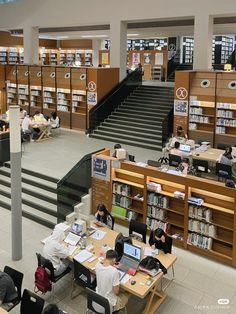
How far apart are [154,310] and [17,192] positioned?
11.2 ft

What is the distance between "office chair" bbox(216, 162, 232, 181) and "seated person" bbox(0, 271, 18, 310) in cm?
630

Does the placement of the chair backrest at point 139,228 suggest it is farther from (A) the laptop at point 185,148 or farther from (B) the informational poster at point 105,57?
(B) the informational poster at point 105,57

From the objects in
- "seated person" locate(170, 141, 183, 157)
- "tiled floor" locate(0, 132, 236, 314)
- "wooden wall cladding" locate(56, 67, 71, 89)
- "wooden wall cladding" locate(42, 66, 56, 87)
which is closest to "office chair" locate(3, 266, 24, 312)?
"tiled floor" locate(0, 132, 236, 314)

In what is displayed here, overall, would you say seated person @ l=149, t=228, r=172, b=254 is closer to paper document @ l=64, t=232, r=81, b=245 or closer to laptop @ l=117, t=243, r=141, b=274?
Answer: laptop @ l=117, t=243, r=141, b=274

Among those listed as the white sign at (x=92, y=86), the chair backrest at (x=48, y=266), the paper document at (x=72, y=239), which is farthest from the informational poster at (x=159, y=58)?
the chair backrest at (x=48, y=266)

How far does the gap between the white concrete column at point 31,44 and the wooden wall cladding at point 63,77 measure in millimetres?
3314

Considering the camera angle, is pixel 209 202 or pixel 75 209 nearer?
pixel 209 202

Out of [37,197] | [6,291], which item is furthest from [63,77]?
[6,291]

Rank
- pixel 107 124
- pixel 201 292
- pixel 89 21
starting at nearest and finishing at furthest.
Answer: pixel 201 292 < pixel 107 124 < pixel 89 21

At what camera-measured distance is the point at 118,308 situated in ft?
17.8

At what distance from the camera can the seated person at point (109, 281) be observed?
17.6 ft

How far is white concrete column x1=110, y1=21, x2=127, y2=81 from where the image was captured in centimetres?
1653

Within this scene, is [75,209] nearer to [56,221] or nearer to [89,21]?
[56,221]

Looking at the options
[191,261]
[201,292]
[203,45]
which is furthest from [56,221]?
[203,45]
